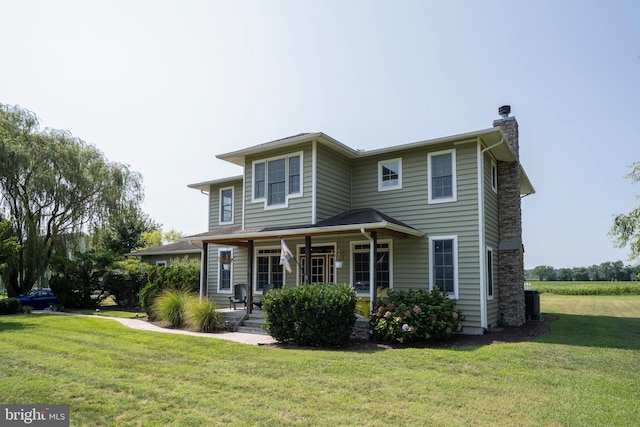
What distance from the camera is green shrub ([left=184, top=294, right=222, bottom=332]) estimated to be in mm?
12016

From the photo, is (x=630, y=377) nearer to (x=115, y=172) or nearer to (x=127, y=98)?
(x=127, y=98)

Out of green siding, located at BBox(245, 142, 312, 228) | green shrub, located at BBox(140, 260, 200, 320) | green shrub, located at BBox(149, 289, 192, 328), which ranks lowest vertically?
green shrub, located at BBox(149, 289, 192, 328)

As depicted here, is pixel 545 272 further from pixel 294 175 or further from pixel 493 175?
pixel 294 175

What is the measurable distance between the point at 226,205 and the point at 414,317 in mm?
10155

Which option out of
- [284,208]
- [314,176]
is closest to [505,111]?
[314,176]

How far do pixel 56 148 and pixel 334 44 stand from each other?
1590 cm

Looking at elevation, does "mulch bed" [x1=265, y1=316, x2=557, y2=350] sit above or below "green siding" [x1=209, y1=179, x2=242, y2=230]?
below

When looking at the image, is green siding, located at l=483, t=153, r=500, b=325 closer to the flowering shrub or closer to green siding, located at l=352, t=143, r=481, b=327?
green siding, located at l=352, t=143, r=481, b=327

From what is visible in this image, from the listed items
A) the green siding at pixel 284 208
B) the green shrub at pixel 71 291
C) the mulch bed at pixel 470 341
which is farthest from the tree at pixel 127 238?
the mulch bed at pixel 470 341

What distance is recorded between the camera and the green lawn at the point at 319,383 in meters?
4.81

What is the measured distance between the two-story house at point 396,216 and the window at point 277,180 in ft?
0.11

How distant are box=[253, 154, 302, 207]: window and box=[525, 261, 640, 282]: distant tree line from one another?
49736mm

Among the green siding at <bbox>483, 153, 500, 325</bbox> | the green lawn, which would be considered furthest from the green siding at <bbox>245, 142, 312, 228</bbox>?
the green siding at <bbox>483, 153, 500, 325</bbox>

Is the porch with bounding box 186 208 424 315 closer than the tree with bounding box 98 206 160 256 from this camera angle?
Yes
